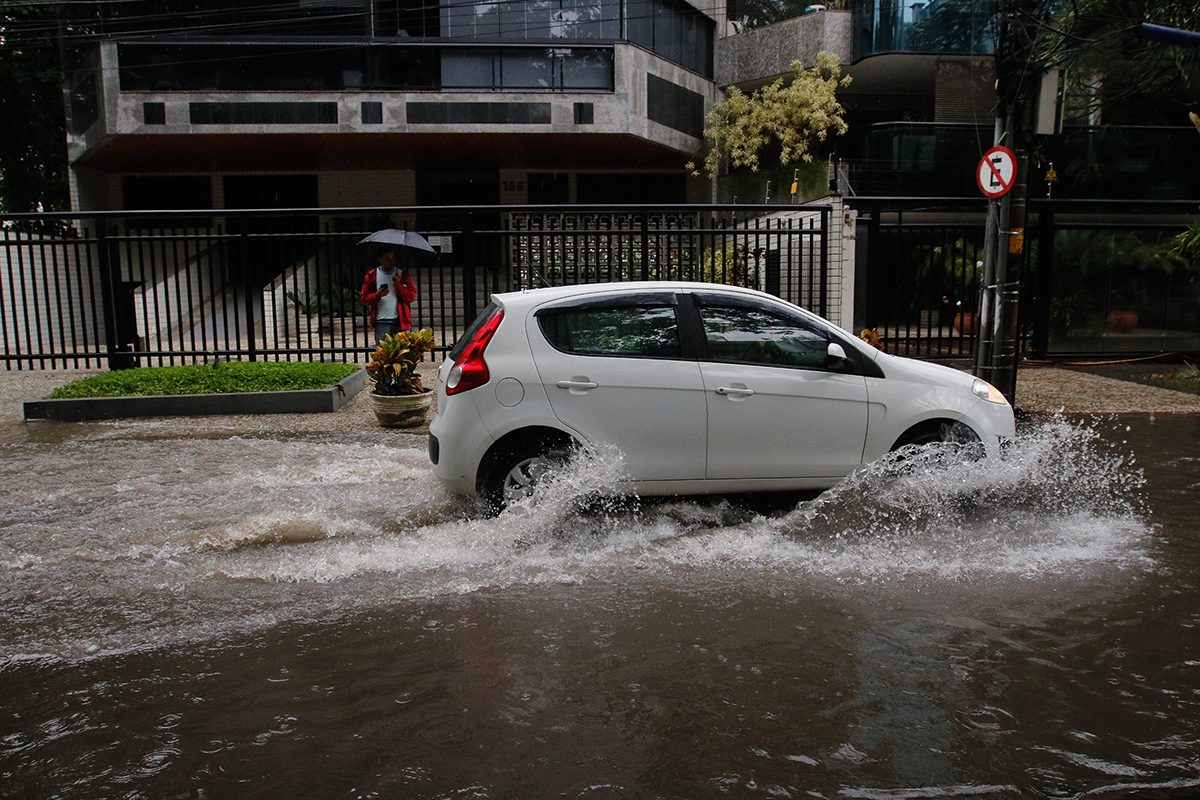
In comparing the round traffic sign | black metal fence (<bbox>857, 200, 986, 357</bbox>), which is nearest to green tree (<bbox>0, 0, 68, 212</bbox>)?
black metal fence (<bbox>857, 200, 986, 357</bbox>)

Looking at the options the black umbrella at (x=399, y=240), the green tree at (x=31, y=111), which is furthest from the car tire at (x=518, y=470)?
the green tree at (x=31, y=111)

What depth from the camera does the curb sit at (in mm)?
10516

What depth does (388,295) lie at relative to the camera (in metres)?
11.9

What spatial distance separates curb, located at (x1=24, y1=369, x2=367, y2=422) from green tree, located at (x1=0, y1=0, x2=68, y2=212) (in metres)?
15.2

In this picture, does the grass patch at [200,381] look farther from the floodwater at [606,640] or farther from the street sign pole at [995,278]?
the street sign pole at [995,278]

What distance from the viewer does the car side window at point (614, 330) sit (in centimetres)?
630

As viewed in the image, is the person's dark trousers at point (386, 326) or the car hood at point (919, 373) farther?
the person's dark trousers at point (386, 326)

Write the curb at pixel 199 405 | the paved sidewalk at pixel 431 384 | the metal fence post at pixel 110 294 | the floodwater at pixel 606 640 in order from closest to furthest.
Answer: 1. the floodwater at pixel 606 640
2. the paved sidewalk at pixel 431 384
3. the curb at pixel 199 405
4. the metal fence post at pixel 110 294

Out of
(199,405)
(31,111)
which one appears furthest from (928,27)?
(31,111)

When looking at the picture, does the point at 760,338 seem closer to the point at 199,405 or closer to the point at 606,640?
the point at 606,640

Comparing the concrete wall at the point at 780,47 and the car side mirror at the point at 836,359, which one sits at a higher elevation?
the concrete wall at the point at 780,47

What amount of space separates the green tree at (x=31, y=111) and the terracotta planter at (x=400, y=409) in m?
17.2

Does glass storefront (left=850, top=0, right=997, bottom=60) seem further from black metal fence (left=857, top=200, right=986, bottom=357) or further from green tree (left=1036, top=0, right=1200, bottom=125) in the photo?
black metal fence (left=857, top=200, right=986, bottom=357)

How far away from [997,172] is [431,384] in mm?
6709
